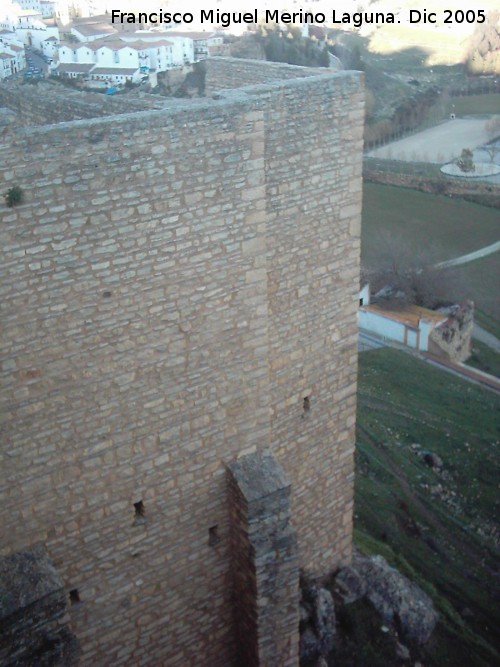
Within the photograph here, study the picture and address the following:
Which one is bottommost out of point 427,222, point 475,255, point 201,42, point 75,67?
point 475,255

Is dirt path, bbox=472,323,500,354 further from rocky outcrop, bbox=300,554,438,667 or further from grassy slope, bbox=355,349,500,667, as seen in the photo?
rocky outcrop, bbox=300,554,438,667

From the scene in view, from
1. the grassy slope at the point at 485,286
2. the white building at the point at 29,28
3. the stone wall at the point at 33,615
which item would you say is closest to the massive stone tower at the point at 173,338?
the stone wall at the point at 33,615

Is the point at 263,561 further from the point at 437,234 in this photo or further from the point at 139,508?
the point at 437,234

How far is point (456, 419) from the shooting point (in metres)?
18.7

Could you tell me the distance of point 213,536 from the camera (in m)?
7.69

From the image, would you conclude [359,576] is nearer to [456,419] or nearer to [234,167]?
[234,167]

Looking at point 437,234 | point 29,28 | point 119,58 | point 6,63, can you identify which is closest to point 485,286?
point 437,234

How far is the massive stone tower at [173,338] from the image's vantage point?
595cm

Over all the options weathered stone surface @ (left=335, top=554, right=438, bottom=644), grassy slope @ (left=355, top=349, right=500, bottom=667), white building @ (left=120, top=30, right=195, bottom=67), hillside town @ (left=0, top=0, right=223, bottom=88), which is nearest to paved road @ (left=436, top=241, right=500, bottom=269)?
grassy slope @ (left=355, top=349, right=500, bottom=667)

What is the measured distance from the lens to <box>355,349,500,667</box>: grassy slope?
34.8ft

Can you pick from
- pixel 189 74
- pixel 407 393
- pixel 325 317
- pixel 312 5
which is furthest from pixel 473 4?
pixel 325 317

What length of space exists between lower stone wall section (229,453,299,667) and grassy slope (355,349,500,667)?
2.47 meters

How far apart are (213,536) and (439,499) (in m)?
7.35

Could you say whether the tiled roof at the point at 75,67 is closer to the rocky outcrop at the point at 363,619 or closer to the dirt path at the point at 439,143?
the dirt path at the point at 439,143
